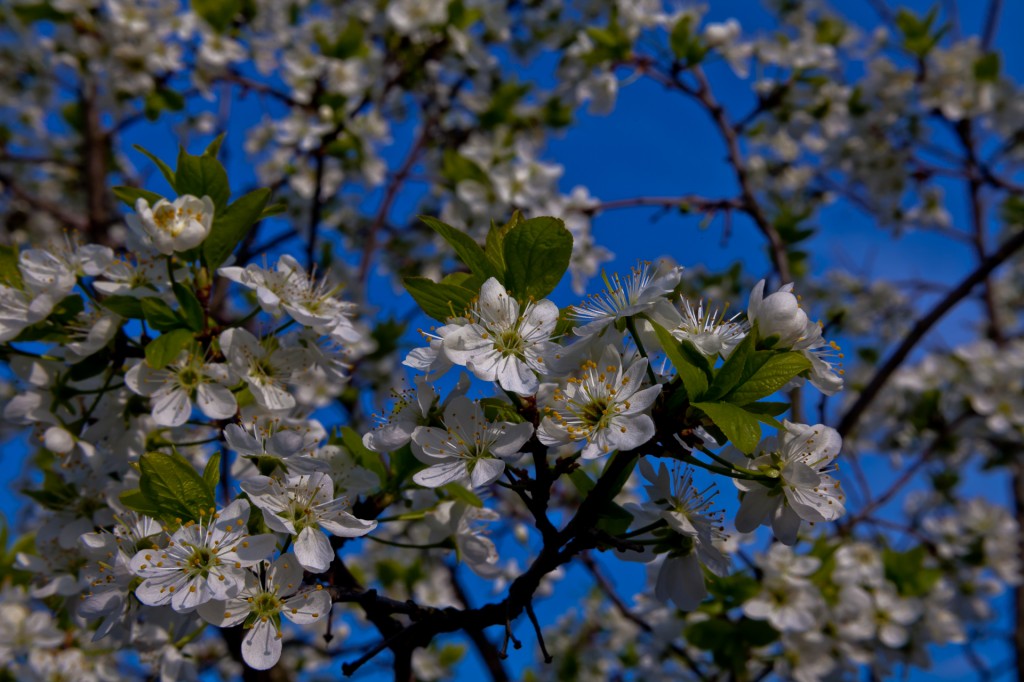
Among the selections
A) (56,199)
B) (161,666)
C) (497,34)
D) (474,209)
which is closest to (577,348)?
(161,666)

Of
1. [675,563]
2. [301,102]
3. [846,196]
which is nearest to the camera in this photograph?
[675,563]

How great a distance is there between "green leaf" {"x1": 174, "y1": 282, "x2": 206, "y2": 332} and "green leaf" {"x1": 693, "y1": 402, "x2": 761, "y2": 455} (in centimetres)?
107

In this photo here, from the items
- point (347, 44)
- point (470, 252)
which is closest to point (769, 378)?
point (470, 252)

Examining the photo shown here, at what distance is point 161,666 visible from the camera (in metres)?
1.85

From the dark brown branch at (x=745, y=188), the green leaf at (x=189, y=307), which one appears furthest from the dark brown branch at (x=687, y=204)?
the green leaf at (x=189, y=307)

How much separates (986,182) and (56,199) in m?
7.24

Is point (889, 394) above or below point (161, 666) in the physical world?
Result: above

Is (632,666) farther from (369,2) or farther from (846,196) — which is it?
(369,2)

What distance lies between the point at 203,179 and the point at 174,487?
73 cm

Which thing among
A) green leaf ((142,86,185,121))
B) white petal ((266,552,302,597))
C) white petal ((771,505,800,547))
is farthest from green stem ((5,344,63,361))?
green leaf ((142,86,185,121))

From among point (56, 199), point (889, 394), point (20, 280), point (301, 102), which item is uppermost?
point (889, 394)

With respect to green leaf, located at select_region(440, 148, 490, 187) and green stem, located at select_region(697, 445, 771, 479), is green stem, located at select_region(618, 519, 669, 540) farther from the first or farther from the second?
green leaf, located at select_region(440, 148, 490, 187)

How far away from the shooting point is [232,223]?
5.71 ft

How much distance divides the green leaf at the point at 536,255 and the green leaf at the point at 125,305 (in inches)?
32.0
